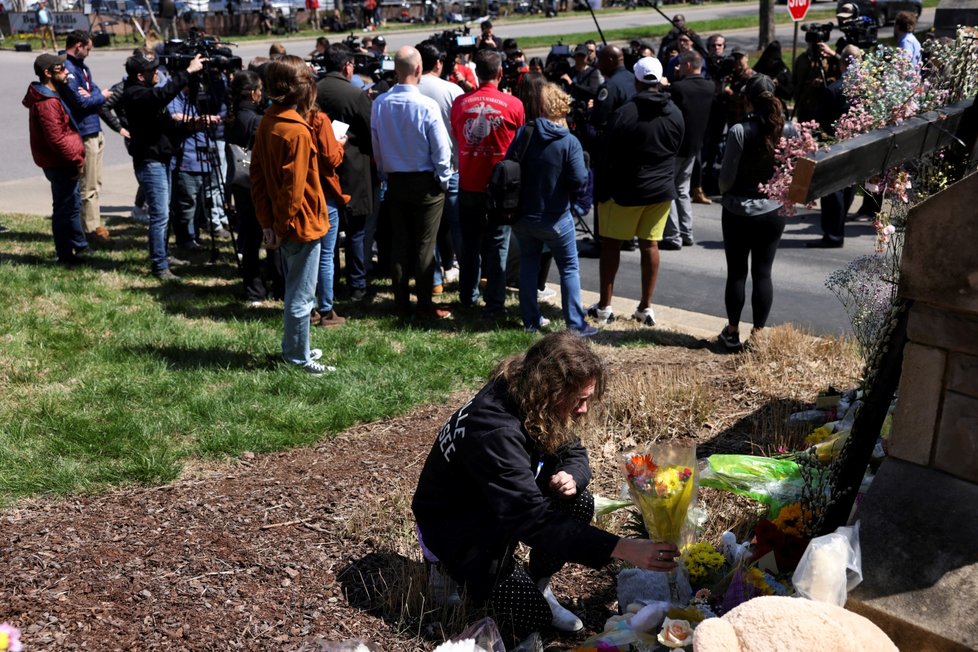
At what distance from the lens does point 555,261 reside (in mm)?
7207

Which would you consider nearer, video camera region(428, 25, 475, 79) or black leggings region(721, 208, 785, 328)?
black leggings region(721, 208, 785, 328)

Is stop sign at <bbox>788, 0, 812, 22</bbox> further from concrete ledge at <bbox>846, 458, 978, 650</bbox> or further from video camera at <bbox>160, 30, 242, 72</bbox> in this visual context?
concrete ledge at <bbox>846, 458, 978, 650</bbox>

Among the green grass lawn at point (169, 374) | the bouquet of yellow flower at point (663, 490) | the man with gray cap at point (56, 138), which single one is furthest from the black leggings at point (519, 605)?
the man with gray cap at point (56, 138)

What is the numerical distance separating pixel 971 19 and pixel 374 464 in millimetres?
13055

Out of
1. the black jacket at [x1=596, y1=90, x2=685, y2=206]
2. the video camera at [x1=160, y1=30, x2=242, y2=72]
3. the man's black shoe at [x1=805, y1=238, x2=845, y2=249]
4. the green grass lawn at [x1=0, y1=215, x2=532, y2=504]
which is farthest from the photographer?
the man's black shoe at [x1=805, y1=238, x2=845, y2=249]

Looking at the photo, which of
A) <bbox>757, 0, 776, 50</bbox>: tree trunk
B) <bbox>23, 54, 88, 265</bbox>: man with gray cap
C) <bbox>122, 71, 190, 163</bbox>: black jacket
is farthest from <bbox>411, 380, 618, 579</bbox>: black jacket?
<bbox>757, 0, 776, 50</bbox>: tree trunk

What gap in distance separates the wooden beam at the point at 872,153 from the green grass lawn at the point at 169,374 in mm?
3240

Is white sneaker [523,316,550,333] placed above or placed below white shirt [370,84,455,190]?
below

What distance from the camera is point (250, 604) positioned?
3957mm

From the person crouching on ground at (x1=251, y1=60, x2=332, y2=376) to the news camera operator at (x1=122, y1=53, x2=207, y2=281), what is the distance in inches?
96.6

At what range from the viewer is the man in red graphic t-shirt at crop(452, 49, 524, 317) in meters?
7.53

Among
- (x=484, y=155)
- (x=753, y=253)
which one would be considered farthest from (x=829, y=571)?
(x=484, y=155)

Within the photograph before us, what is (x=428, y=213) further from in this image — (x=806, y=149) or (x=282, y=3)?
(x=282, y=3)

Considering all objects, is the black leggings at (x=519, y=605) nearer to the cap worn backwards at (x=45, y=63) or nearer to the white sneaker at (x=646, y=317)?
the white sneaker at (x=646, y=317)
